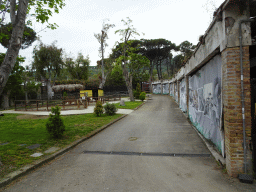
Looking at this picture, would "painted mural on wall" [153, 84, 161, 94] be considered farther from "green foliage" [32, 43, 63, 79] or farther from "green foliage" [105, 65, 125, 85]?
"green foliage" [32, 43, 63, 79]

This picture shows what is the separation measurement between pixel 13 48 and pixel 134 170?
172 inches

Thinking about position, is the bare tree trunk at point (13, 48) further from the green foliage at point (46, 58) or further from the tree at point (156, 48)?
the tree at point (156, 48)

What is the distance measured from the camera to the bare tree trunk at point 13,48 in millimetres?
4496

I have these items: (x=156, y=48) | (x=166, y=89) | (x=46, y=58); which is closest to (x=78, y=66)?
(x=46, y=58)

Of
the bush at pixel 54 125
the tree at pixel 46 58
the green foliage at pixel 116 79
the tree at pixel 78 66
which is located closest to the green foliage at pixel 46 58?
the tree at pixel 46 58

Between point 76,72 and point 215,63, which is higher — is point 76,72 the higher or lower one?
the higher one

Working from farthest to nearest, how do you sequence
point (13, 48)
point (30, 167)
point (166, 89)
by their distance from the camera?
1. point (166, 89)
2. point (13, 48)
3. point (30, 167)

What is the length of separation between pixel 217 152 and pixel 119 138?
3528 mm

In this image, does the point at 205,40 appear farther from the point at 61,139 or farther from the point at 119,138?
the point at 61,139

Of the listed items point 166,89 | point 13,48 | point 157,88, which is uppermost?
point 13,48

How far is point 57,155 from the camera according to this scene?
5238 millimetres

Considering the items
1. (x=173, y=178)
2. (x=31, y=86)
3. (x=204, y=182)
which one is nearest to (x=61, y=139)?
(x=173, y=178)

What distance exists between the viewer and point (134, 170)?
4043 mm

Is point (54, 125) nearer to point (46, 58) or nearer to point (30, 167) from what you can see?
point (30, 167)
